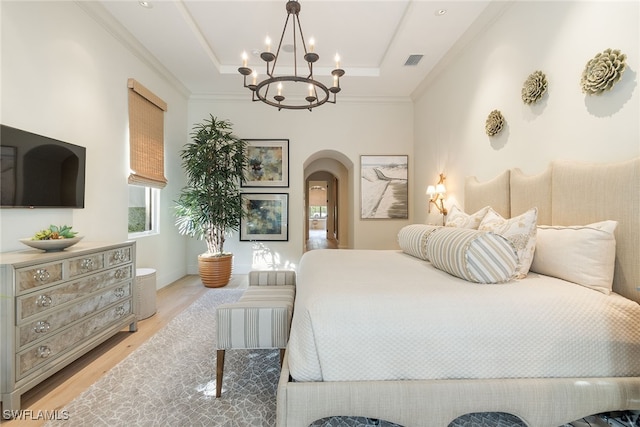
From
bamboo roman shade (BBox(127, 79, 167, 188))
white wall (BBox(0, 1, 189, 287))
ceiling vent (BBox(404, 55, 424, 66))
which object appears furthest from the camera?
ceiling vent (BBox(404, 55, 424, 66))

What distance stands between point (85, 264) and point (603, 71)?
12.2ft

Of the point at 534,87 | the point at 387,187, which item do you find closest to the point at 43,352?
the point at 534,87

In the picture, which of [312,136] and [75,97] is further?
[312,136]

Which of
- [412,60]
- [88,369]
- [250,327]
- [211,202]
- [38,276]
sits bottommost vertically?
[88,369]

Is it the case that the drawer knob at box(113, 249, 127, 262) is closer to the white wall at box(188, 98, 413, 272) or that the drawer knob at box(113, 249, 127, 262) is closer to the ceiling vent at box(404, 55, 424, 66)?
the white wall at box(188, 98, 413, 272)

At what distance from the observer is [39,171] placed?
2.06 m

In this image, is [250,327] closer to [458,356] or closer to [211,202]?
[458,356]

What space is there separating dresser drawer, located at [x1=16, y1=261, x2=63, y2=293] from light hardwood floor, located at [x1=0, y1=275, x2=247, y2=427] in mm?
691

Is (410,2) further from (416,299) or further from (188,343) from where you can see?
(188,343)

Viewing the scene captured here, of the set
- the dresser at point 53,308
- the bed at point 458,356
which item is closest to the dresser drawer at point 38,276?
the dresser at point 53,308

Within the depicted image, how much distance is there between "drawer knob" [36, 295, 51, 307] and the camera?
163 centimetres

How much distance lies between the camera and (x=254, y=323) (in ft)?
5.51

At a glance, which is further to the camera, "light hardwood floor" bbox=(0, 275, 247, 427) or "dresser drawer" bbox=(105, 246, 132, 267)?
"dresser drawer" bbox=(105, 246, 132, 267)

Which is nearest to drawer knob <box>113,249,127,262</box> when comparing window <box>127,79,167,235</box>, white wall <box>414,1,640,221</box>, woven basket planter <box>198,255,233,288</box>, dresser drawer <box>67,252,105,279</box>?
dresser drawer <box>67,252,105,279</box>
